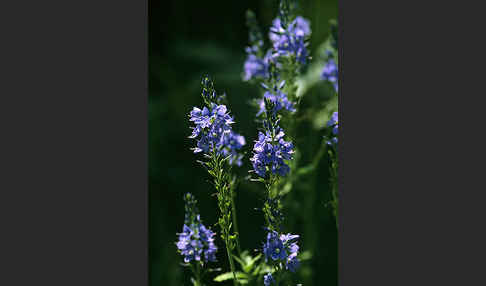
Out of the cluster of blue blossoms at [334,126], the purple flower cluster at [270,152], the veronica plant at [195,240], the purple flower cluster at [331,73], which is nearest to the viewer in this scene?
the purple flower cluster at [270,152]

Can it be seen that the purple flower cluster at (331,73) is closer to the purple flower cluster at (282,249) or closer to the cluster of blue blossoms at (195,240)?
the purple flower cluster at (282,249)

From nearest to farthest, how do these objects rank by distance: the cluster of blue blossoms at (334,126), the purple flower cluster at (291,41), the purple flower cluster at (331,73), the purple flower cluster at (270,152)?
the purple flower cluster at (270,152), the cluster of blue blossoms at (334,126), the purple flower cluster at (291,41), the purple flower cluster at (331,73)

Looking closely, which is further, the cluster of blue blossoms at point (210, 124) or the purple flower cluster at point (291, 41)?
the purple flower cluster at point (291, 41)

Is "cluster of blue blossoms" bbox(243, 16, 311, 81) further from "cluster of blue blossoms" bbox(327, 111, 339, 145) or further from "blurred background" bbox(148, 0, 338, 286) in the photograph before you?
"cluster of blue blossoms" bbox(327, 111, 339, 145)

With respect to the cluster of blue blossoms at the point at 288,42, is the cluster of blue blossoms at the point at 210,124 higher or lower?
lower

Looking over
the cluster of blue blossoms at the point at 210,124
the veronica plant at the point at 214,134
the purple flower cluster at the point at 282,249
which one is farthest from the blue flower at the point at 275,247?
the cluster of blue blossoms at the point at 210,124

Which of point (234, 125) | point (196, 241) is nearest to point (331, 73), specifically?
point (234, 125)

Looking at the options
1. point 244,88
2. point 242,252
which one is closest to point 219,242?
point 242,252

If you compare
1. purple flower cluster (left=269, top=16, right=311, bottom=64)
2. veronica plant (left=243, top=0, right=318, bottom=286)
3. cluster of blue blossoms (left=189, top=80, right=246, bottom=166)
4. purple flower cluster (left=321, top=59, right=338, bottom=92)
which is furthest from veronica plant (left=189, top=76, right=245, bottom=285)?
purple flower cluster (left=321, top=59, right=338, bottom=92)
